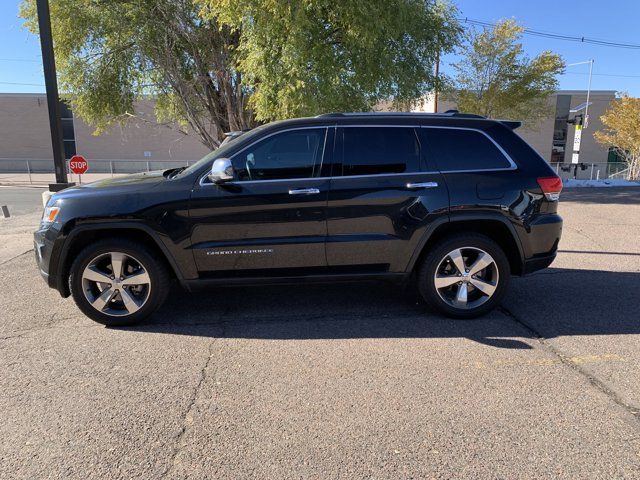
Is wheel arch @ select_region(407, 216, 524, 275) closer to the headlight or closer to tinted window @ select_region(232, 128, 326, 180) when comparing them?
tinted window @ select_region(232, 128, 326, 180)

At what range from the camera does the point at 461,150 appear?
4574mm

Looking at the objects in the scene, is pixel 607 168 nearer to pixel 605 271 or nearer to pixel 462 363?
pixel 605 271

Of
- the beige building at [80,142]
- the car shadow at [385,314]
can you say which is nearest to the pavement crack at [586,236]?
the car shadow at [385,314]

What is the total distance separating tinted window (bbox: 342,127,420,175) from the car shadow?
145 cm

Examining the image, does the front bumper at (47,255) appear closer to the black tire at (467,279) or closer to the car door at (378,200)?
the car door at (378,200)

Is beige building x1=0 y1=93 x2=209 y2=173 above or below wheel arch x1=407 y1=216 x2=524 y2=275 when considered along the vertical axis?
above

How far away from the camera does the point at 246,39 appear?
1109cm

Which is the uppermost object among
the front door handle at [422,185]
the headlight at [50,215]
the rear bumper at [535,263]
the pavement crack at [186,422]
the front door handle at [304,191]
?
the front door handle at [422,185]

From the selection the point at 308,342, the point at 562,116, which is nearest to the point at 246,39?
the point at 308,342

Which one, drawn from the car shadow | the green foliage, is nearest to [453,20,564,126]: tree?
the green foliage

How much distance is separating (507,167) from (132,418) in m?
3.85

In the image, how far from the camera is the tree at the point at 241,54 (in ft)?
32.8

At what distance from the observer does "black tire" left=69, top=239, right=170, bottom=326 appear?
4289mm

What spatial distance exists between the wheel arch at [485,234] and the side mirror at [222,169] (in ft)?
6.16
